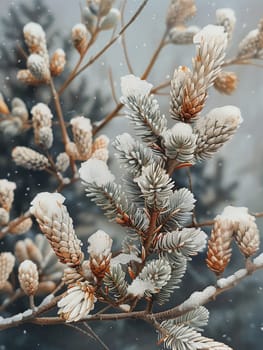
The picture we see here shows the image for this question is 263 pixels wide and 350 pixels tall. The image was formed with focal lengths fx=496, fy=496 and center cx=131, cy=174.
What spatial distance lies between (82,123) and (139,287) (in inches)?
12.0

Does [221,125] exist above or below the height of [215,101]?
above

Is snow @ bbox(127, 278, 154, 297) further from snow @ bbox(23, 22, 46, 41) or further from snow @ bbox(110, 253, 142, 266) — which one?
snow @ bbox(23, 22, 46, 41)

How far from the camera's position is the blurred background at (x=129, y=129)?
1.82 ft

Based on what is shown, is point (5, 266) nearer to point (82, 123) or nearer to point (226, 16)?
point (82, 123)

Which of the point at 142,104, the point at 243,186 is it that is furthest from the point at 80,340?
the point at 142,104

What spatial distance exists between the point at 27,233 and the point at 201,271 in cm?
22

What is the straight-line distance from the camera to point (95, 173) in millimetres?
300

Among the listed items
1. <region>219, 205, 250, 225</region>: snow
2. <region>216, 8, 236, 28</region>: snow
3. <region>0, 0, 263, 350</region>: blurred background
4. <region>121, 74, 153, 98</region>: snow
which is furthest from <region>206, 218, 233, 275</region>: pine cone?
<region>216, 8, 236, 28</region>: snow

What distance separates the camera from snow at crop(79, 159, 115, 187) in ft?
0.98

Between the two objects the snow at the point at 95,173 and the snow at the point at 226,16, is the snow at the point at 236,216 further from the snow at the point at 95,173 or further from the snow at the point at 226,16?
the snow at the point at 226,16

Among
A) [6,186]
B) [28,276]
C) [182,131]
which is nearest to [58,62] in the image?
[6,186]

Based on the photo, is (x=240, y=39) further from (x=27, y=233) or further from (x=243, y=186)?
(x=27, y=233)

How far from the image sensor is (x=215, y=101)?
57cm

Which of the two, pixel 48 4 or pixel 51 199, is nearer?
pixel 51 199
